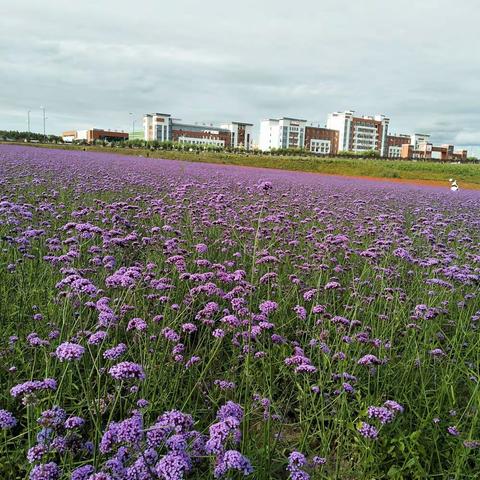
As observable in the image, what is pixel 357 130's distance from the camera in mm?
161500

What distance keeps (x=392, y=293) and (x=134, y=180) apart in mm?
7413

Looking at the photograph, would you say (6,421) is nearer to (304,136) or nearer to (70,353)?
(70,353)

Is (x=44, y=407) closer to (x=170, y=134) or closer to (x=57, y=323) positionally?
(x=57, y=323)

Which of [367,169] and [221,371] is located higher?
[367,169]

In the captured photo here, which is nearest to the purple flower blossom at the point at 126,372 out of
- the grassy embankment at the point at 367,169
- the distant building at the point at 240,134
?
the grassy embankment at the point at 367,169

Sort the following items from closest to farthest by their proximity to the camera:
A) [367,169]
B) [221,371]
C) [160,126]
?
[221,371]
[367,169]
[160,126]

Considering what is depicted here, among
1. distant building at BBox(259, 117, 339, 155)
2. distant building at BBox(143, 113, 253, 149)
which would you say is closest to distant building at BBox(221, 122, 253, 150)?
distant building at BBox(143, 113, 253, 149)

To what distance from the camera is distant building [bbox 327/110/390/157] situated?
160 meters

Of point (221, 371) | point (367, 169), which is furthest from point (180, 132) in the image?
point (221, 371)

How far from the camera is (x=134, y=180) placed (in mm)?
10078

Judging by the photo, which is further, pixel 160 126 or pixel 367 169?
pixel 160 126

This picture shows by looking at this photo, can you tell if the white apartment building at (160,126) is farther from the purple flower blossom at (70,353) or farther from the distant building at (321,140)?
the purple flower blossom at (70,353)

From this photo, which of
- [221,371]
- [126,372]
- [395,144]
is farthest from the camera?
[395,144]

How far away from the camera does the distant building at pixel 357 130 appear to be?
160m
